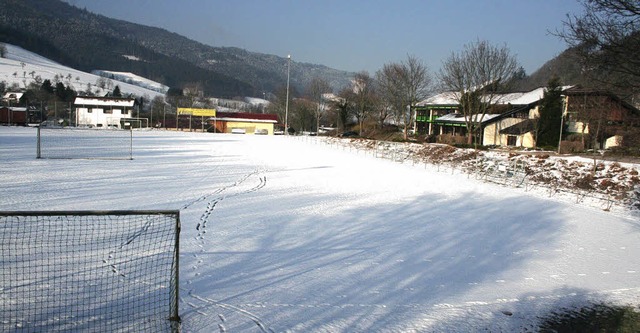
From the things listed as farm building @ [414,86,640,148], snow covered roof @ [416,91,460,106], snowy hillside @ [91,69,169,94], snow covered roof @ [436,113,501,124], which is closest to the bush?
farm building @ [414,86,640,148]

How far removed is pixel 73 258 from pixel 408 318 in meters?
5.84

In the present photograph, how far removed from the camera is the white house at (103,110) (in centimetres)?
6438

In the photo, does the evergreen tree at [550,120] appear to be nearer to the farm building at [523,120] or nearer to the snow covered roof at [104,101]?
the farm building at [523,120]

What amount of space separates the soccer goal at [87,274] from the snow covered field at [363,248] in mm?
490

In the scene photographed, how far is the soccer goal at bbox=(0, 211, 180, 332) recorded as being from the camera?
5113 millimetres

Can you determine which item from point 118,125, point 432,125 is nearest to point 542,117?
point 432,125

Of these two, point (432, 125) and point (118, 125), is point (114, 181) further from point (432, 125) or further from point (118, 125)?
point (118, 125)

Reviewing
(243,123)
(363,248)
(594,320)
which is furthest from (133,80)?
(594,320)

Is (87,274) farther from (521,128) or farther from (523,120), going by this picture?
(523,120)

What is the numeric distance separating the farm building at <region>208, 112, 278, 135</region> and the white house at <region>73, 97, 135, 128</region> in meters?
13.8

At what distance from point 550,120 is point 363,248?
37.6m

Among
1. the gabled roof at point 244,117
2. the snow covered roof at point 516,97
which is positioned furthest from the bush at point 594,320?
the gabled roof at point 244,117

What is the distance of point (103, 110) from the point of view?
217ft

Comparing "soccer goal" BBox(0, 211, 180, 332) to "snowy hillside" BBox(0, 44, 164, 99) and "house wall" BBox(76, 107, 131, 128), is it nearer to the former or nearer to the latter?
"house wall" BBox(76, 107, 131, 128)
